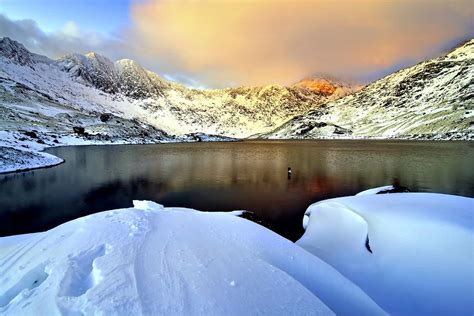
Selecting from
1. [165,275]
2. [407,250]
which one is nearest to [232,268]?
[165,275]

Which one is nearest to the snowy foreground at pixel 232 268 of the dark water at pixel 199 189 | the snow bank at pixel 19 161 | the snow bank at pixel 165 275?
the snow bank at pixel 165 275

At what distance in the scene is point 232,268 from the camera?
7.66 meters

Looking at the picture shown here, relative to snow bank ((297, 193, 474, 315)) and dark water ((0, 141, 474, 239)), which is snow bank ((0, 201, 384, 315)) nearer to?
snow bank ((297, 193, 474, 315))

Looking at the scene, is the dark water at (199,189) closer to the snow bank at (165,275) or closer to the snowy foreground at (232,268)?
the snowy foreground at (232,268)

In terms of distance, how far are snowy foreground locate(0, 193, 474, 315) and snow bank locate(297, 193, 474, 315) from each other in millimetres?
37

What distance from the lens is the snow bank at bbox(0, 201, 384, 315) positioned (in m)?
6.00

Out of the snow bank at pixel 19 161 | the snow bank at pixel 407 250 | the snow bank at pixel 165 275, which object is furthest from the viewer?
the snow bank at pixel 19 161

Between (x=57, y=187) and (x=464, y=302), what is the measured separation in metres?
35.9

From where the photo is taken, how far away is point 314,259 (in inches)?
369

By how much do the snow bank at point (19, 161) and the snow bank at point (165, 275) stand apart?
4042 cm

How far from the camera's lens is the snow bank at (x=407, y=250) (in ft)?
27.5

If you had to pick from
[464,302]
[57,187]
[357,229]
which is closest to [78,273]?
[464,302]

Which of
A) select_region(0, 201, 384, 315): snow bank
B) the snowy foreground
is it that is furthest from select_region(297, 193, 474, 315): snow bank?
select_region(0, 201, 384, 315): snow bank

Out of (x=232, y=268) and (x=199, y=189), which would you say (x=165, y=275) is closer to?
(x=232, y=268)
